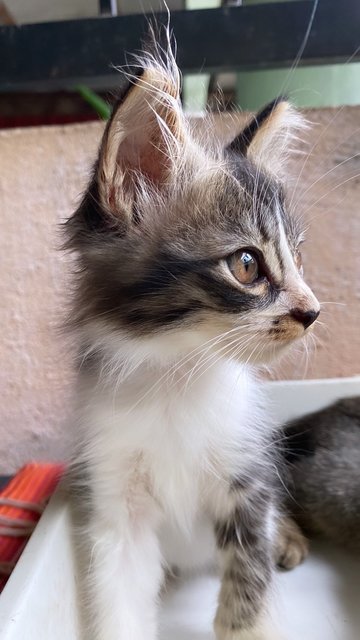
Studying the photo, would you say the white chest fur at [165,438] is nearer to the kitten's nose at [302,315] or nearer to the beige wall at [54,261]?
the kitten's nose at [302,315]

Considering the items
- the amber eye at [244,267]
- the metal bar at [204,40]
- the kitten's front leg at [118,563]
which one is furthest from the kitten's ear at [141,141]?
the metal bar at [204,40]

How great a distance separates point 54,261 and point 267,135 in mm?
571

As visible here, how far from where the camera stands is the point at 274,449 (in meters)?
0.88

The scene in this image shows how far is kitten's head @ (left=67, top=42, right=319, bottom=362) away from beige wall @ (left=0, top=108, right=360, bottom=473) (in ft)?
1.66

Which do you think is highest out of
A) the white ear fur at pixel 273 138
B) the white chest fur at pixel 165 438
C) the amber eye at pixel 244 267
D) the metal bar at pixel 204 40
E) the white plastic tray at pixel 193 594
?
the metal bar at pixel 204 40

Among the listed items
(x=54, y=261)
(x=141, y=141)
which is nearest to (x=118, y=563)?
(x=141, y=141)

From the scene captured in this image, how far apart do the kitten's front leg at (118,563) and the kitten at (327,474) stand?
29 cm

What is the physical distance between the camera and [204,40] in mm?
1113

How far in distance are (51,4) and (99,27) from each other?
1.25ft

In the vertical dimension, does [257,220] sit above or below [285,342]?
above

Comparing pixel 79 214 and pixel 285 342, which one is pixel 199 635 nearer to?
pixel 285 342

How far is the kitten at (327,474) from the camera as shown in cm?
94

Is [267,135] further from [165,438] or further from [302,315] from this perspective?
Result: [165,438]

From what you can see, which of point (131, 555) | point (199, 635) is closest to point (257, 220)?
point (131, 555)
